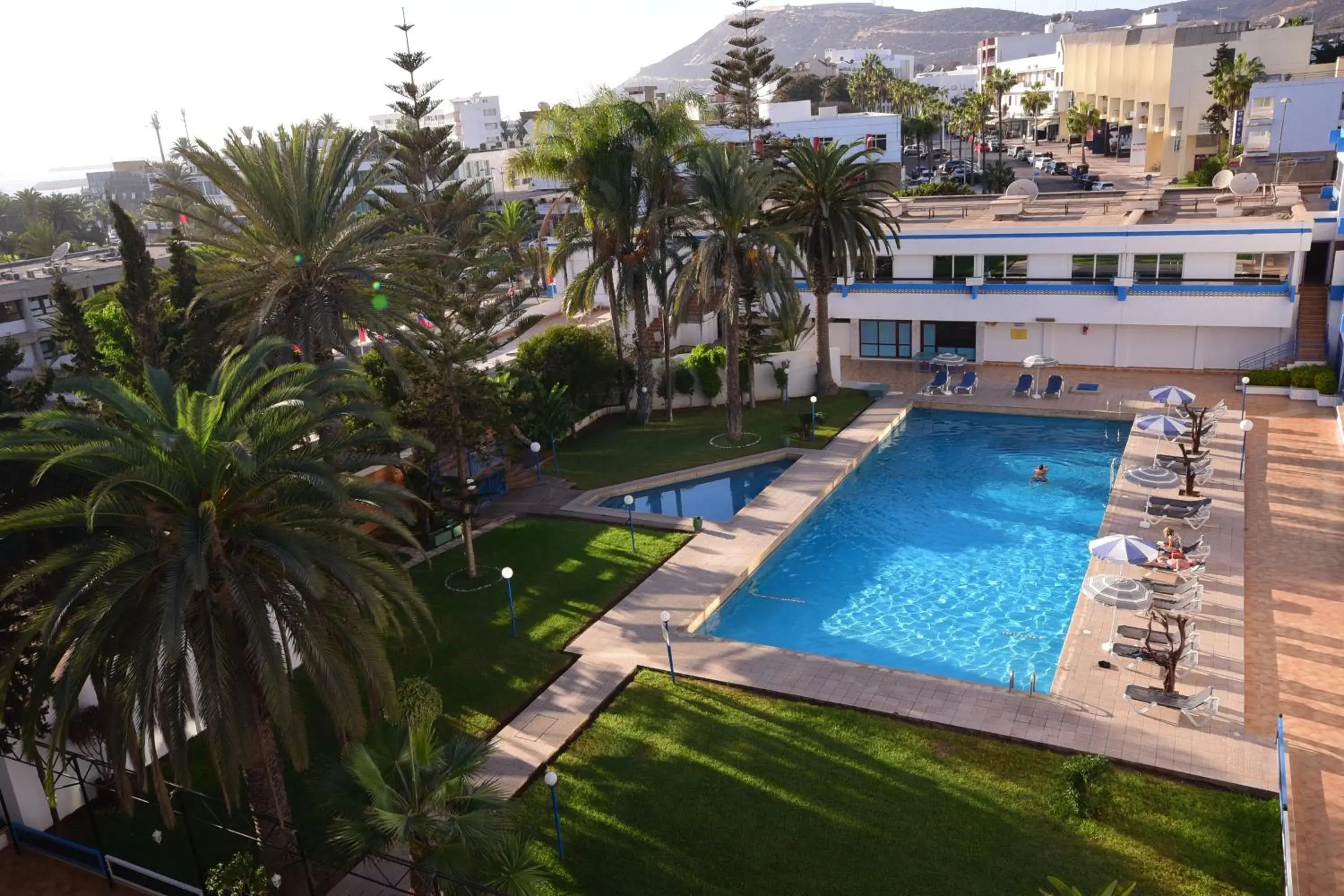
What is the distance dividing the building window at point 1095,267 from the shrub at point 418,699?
26.0 metres

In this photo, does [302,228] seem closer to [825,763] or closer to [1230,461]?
[825,763]

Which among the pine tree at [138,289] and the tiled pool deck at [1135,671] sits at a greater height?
the pine tree at [138,289]

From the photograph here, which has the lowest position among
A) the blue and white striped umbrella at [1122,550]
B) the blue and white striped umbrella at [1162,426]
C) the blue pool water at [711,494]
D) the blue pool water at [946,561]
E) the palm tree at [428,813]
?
the blue pool water at [946,561]

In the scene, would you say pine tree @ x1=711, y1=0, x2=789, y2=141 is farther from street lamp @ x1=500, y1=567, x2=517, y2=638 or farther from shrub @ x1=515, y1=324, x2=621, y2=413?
street lamp @ x1=500, y1=567, x2=517, y2=638

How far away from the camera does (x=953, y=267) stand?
1312 inches

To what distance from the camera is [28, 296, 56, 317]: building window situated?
4209 cm

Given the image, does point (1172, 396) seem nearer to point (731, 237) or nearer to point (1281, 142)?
point (731, 237)

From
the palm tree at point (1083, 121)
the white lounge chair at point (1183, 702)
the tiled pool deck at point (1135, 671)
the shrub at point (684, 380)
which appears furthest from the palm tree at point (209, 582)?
the palm tree at point (1083, 121)

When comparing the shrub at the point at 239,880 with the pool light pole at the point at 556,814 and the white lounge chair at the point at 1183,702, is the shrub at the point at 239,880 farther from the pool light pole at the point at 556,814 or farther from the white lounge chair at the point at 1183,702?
the white lounge chair at the point at 1183,702

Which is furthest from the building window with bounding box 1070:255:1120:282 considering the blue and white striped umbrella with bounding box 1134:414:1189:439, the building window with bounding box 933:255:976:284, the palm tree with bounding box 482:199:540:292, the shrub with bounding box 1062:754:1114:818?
the shrub with bounding box 1062:754:1114:818

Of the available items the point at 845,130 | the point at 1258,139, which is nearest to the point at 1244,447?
the point at 1258,139

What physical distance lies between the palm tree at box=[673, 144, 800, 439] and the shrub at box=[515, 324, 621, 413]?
3985mm

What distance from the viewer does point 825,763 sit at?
12883mm

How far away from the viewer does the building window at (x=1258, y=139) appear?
1997 inches
